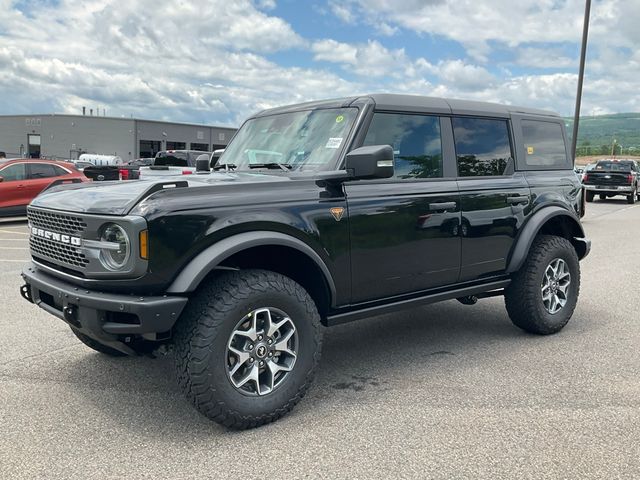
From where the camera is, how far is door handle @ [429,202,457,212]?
414 centimetres

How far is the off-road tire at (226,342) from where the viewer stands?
3.08 metres

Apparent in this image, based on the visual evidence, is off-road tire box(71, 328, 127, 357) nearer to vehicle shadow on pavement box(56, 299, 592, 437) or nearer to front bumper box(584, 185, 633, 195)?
vehicle shadow on pavement box(56, 299, 592, 437)

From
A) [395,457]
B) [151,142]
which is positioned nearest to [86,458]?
[395,457]

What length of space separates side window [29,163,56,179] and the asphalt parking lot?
31.6 ft

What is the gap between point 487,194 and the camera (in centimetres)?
455

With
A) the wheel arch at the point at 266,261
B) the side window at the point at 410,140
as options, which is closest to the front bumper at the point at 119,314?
the wheel arch at the point at 266,261

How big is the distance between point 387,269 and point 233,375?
1.27 metres

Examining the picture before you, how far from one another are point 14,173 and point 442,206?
40.6ft

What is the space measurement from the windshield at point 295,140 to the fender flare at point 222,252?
27.8 inches

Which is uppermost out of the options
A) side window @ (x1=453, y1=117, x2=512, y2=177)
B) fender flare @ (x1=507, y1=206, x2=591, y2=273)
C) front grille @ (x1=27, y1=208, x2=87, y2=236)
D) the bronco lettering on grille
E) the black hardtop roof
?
the black hardtop roof

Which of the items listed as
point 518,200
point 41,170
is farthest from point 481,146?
point 41,170

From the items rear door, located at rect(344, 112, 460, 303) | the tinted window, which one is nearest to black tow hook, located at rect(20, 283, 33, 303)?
rear door, located at rect(344, 112, 460, 303)

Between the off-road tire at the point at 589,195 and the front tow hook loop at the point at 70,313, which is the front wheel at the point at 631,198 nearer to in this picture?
the off-road tire at the point at 589,195

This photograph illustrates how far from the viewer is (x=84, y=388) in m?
3.84
